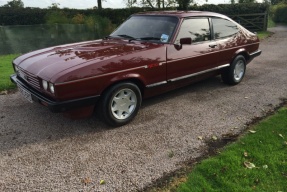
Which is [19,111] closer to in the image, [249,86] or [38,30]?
[249,86]

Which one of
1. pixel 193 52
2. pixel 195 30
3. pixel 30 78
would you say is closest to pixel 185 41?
pixel 193 52

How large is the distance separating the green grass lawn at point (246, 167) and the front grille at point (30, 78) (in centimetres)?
233

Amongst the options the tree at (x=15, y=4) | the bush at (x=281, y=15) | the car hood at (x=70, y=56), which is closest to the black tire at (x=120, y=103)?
the car hood at (x=70, y=56)

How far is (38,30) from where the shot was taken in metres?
11.6

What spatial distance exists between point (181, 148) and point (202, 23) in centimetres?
274

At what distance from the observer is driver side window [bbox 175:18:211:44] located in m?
4.83

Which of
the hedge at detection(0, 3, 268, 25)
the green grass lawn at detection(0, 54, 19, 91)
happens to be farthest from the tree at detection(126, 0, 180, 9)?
the green grass lawn at detection(0, 54, 19, 91)

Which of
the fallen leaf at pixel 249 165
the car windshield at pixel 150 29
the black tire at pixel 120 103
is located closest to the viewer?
the fallen leaf at pixel 249 165

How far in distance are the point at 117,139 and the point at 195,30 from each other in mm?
2566

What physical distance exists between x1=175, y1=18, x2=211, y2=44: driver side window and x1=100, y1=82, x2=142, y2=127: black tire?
1.24m

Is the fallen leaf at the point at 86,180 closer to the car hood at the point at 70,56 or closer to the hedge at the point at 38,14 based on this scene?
the car hood at the point at 70,56

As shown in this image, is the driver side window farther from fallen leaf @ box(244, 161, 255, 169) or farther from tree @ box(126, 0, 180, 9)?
tree @ box(126, 0, 180, 9)

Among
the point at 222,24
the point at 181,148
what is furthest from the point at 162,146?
the point at 222,24

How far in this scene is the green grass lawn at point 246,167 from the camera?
9.44 ft
